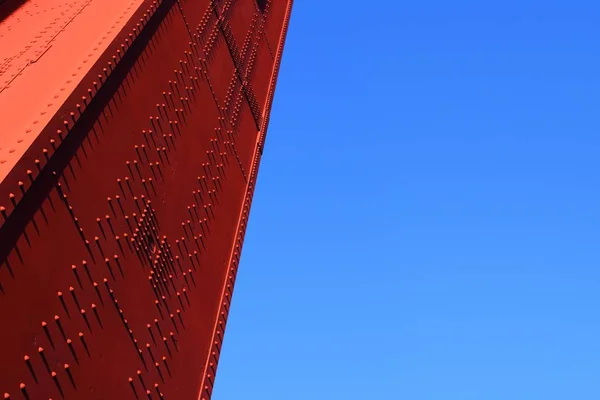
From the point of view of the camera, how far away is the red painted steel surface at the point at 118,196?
4.86 metres

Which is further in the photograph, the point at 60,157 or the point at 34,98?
the point at 34,98

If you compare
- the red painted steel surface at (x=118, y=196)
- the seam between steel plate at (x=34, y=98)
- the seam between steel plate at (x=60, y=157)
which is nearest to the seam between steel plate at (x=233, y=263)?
the red painted steel surface at (x=118, y=196)

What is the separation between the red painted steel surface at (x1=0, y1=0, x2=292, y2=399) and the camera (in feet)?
16.0

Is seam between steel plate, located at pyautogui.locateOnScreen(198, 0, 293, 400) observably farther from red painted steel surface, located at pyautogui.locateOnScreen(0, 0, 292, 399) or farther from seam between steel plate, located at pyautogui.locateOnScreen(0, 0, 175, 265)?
seam between steel plate, located at pyautogui.locateOnScreen(0, 0, 175, 265)

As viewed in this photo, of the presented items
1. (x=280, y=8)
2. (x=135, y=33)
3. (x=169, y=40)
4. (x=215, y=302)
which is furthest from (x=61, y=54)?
(x=280, y=8)

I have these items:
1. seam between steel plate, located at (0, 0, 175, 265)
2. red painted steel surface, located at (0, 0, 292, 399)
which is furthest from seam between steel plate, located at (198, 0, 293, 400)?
seam between steel plate, located at (0, 0, 175, 265)

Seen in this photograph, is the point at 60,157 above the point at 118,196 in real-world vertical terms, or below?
above

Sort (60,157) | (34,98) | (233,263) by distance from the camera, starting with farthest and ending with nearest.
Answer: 1. (233,263)
2. (34,98)
3. (60,157)

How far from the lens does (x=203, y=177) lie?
315 inches

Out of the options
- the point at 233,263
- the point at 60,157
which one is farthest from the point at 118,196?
Result: the point at 233,263

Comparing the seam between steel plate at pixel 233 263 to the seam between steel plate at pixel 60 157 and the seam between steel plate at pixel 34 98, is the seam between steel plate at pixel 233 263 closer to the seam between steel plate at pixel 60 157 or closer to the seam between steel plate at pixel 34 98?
the seam between steel plate at pixel 60 157

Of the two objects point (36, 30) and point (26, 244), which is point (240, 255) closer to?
point (36, 30)

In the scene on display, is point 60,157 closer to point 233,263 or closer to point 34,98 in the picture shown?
point 34,98

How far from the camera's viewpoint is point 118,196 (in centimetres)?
611
